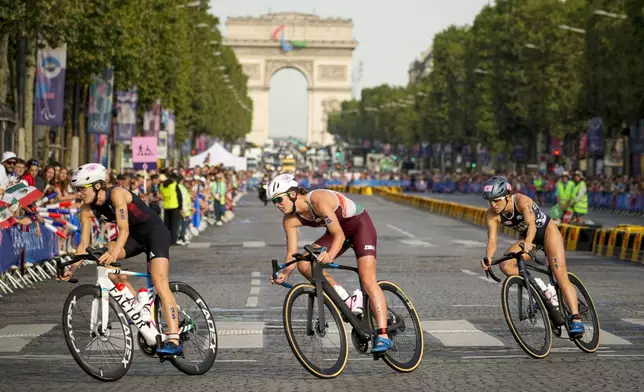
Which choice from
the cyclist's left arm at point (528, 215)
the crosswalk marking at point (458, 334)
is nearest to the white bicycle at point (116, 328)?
the cyclist's left arm at point (528, 215)

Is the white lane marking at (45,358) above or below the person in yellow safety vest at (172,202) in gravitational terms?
above

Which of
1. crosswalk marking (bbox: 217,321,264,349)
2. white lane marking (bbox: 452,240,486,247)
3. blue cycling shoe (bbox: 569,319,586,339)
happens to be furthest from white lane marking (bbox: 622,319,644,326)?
white lane marking (bbox: 452,240,486,247)

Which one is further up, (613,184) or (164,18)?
(164,18)

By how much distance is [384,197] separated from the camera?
95938 millimetres

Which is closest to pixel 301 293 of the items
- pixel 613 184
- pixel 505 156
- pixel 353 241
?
pixel 353 241

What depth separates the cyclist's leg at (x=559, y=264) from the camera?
1322cm

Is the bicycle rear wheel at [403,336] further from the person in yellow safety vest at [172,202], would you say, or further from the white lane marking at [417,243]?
the person in yellow safety vest at [172,202]

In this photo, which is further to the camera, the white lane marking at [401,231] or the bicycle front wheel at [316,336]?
the white lane marking at [401,231]

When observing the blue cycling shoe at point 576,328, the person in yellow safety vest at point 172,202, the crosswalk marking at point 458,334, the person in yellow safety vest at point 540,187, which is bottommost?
the person in yellow safety vest at point 540,187

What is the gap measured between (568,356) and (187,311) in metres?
3.02

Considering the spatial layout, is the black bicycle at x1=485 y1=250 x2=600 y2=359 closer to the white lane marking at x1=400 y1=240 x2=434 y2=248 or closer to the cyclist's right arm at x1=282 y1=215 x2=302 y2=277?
the cyclist's right arm at x1=282 y1=215 x2=302 y2=277

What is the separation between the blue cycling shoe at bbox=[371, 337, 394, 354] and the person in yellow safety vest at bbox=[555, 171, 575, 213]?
26179 millimetres

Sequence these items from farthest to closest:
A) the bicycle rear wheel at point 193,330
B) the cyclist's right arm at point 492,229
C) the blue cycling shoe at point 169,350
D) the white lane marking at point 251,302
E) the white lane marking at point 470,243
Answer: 1. the white lane marking at point 470,243
2. the white lane marking at point 251,302
3. the cyclist's right arm at point 492,229
4. the bicycle rear wheel at point 193,330
5. the blue cycling shoe at point 169,350

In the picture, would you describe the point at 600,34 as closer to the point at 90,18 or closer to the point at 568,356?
the point at 90,18
